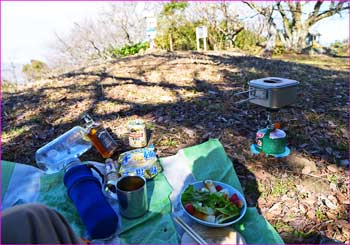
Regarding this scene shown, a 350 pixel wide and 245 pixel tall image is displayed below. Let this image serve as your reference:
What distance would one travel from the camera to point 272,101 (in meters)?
1.81

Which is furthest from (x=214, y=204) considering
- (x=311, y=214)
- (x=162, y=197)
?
(x=311, y=214)

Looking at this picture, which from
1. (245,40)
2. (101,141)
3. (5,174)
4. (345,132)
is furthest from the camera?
(245,40)

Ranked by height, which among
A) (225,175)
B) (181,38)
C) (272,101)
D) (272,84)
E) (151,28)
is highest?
(151,28)

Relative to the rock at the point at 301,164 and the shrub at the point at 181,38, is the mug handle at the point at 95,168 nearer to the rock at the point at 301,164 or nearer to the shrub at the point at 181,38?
the rock at the point at 301,164

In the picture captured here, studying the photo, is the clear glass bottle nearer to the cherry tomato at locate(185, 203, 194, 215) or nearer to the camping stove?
the cherry tomato at locate(185, 203, 194, 215)

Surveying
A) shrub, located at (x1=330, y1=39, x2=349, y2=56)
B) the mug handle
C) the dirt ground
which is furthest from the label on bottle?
A: shrub, located at (x1=330, y1=39, x2=349, y2=56)

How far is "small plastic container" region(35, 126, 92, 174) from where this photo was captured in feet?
6.44

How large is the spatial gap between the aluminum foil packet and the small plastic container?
438 millimetres

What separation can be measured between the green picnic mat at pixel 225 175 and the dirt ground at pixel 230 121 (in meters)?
0.12

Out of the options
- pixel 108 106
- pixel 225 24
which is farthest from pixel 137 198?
pixel 225 24

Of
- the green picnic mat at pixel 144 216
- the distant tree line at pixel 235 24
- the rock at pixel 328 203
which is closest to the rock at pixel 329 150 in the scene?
the rock at pixel 328 203

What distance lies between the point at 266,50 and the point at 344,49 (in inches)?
114

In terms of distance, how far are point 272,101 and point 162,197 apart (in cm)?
97

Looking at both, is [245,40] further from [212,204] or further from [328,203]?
[212,204]
